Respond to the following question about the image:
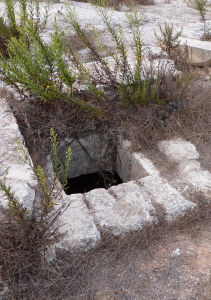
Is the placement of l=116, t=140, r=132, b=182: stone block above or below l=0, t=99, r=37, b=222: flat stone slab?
below

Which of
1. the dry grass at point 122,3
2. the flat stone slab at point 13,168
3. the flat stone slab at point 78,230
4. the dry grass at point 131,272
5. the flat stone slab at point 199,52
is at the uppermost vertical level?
the dry grass at point 122,3

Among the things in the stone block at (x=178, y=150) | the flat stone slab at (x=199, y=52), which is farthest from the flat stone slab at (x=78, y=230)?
the flat stone slab at (x=199, y=52)

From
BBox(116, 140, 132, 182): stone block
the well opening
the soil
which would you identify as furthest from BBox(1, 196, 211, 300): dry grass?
the well opening

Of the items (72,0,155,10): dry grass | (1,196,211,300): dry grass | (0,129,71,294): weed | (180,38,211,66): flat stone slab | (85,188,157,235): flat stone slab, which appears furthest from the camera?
(72,0,155,10): dry grass

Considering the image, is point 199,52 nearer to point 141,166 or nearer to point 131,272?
point 141,166

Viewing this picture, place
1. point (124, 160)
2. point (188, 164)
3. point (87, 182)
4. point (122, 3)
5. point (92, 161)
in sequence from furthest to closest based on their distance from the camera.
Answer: point (122, 3) → point (87, 182) → point (92, 161) → point (124, 160) → point (188, 164)

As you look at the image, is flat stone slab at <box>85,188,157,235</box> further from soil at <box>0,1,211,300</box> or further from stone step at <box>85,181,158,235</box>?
soil at <box>0,1,211,300</box>

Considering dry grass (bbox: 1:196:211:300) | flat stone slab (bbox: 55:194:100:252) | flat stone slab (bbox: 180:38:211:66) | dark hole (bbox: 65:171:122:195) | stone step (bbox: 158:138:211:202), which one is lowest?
dark hole (bbox: 65:171:122:195)

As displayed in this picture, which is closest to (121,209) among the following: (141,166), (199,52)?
(141,166)

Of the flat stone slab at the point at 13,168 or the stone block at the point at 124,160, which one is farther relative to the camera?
the stone block at the point at 124,160

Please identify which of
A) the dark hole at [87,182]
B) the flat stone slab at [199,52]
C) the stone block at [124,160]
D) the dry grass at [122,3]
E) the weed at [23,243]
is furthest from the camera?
the dry grass at [122,3]

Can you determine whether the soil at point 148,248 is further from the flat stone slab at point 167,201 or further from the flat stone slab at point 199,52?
the flat stone slab at point 199,52

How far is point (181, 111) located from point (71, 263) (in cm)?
217

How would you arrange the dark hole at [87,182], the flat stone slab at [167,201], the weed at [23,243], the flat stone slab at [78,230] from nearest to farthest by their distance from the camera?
the weed at [23,243]
the flat stone slab at [78,230]
the flat stone slab at [167,201]
the dark hole at [87,182]
